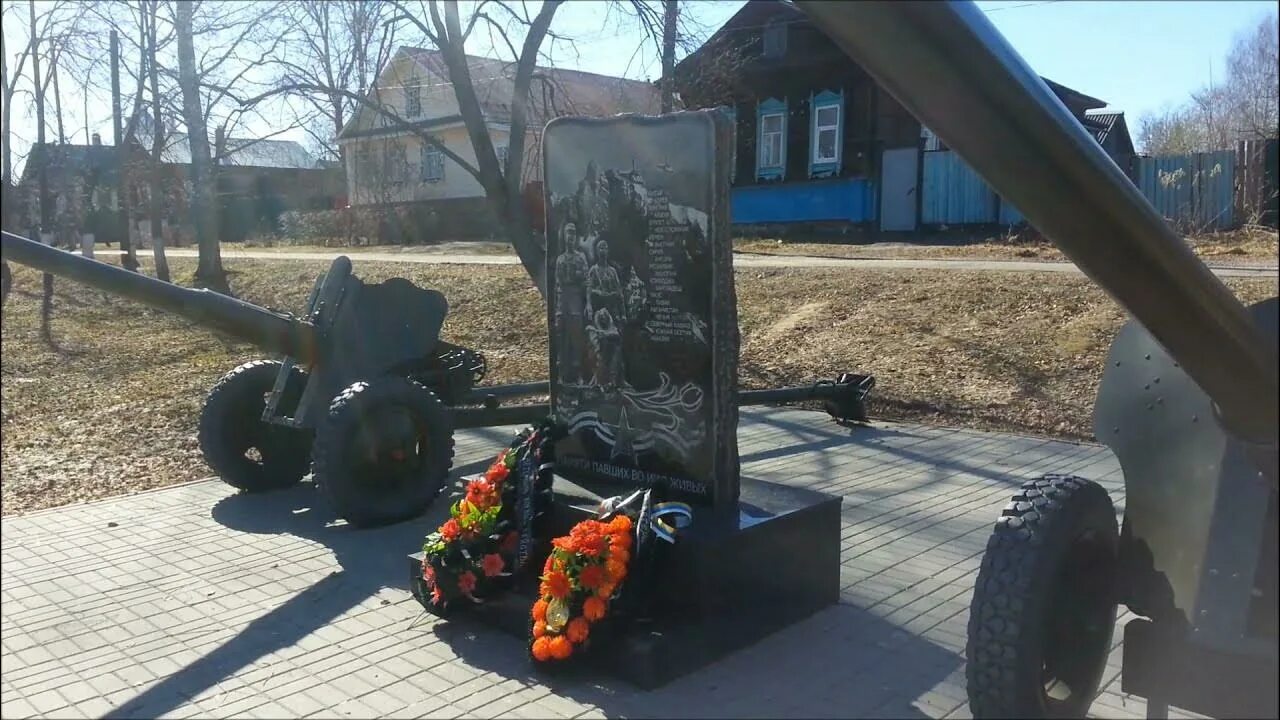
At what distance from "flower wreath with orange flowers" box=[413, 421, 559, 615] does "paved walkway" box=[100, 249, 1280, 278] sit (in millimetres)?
6786

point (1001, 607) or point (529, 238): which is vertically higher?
point (529, 238)

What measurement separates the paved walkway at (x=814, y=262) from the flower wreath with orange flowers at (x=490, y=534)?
6786 mm

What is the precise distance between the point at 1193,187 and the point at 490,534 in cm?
1583

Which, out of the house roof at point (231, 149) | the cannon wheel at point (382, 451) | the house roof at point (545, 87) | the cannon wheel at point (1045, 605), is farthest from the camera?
the house roof at point (231, 149)

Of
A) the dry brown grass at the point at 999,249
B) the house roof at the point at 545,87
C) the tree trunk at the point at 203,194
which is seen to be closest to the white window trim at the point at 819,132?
the dry brown grass at the point at 999,249

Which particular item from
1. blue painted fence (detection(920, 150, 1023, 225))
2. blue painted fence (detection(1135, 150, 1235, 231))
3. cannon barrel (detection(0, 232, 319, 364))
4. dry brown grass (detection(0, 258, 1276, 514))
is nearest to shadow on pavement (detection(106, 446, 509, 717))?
cannon barrel (detection(0, 232, 319, 364))

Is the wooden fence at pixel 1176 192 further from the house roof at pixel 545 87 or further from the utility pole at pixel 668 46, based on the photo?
the house roof at pixel 545 87

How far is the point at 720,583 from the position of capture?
4500mm

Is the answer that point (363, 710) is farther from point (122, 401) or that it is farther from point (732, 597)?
point (122, 401)

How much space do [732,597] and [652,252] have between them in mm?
1525

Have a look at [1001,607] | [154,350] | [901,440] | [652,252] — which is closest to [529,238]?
[154,350]

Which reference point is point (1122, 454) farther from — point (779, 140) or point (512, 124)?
point (779, 140)

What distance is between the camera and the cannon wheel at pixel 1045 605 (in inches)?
130

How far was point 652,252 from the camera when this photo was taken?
16.2ft
